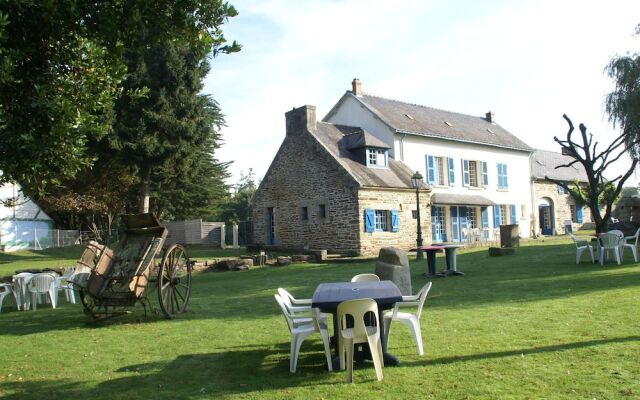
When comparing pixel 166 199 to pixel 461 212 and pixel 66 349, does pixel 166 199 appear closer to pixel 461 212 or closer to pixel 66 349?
pixel 461 212

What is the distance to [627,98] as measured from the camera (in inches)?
670

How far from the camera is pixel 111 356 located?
6.57 m

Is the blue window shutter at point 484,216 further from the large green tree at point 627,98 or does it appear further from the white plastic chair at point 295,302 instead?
the white plastic chair at point 295,302

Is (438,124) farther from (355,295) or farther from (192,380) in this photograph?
(192,380)

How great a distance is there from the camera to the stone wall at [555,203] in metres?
33.4

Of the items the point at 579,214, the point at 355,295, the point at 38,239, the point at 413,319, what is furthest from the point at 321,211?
the point at 579,214

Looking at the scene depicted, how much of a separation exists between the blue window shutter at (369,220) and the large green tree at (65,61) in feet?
56.9

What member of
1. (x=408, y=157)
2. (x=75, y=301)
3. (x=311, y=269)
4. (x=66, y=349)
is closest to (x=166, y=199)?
(x=408, y=157)

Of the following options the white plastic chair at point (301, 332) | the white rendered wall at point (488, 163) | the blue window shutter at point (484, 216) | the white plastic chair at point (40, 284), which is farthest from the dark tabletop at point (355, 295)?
the blue window shutter at point (484, 216)

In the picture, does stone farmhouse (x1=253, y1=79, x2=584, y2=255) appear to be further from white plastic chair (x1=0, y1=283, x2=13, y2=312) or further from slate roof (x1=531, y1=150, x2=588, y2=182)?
white plastic chair (x1=0, y1=283, x2=13, y2=312)

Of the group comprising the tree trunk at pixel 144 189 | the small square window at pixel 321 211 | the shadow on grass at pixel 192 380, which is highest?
the tree trunk at pixel 144 189

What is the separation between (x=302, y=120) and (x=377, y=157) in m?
3.82

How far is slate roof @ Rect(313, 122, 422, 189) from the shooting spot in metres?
23.5

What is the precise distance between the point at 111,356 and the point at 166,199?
2536 cm
